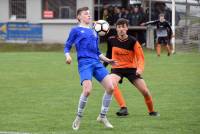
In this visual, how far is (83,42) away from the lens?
10.4 m

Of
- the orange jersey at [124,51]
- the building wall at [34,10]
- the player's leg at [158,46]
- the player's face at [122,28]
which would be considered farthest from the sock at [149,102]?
the building wall at [34,10]

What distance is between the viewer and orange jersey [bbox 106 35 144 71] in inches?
464

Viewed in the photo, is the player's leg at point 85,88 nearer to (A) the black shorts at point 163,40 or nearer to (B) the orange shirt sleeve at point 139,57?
(B) the orange shirt sleeve at point 139,57

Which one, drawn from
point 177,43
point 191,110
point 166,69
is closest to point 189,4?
point 177,43

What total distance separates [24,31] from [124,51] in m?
27.8

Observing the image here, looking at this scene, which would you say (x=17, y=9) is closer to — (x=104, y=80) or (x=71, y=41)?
(x=71, y=41)

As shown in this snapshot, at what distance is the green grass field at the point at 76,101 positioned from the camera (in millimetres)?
10609

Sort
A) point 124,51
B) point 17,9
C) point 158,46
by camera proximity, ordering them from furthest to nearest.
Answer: point 17,9
point 158,46
point 124,51

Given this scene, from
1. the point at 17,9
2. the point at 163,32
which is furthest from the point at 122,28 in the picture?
the point at 17,9

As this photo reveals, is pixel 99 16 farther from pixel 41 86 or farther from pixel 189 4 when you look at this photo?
pixel 41 86

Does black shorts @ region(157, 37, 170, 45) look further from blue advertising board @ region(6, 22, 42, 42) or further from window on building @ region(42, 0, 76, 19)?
blue advertising board @ region(6, 22, 42, 42)

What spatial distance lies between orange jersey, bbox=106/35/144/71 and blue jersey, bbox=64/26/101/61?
1.40 meters

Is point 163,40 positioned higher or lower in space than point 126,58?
lower

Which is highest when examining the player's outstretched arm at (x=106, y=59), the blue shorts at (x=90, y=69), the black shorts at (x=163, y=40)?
the player's outstretched arm at (x=106, y=59)
